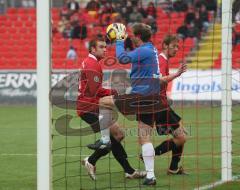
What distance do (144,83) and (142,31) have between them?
67 cm

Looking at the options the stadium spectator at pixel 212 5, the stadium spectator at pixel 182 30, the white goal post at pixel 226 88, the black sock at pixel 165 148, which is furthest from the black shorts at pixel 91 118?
the stadium spectator at pixel 212 5

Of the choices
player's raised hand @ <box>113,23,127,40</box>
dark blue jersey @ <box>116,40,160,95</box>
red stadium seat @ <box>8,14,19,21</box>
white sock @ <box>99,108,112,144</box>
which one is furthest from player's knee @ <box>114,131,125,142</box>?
red stadium seat @ <box>8,14,19,21</box>

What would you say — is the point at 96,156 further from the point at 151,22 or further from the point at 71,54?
the point at 71,54

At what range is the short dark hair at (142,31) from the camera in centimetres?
945

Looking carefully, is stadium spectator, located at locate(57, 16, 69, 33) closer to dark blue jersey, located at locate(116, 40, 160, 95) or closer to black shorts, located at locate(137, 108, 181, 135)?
black shorts, located at locate(137, 108, 181, 135)

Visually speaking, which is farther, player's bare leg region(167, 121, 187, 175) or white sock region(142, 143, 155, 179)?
player's bare leg region(167, 121, 187, 175)

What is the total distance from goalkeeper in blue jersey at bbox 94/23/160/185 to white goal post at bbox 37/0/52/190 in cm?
220

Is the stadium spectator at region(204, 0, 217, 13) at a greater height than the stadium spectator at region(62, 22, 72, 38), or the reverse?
the stadium spectator at region(204, 0, 217, 13)

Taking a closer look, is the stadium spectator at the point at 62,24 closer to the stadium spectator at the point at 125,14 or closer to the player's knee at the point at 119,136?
the stadium spectator at the point at 125,14

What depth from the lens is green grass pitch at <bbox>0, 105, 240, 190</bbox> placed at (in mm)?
9523

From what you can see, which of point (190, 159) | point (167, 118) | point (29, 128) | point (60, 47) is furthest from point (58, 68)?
point (167, 118)

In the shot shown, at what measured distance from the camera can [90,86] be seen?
31.9 feet

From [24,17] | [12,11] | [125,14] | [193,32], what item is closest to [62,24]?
[24,17]

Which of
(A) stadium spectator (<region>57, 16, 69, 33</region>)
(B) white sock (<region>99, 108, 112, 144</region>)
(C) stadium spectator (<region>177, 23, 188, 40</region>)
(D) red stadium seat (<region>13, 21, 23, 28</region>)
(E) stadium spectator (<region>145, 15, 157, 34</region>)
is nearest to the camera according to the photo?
(B) white sock (<region>99, 108, 112, 144</region>)
